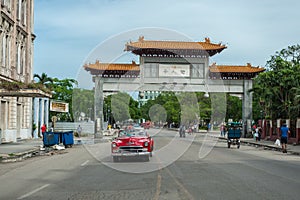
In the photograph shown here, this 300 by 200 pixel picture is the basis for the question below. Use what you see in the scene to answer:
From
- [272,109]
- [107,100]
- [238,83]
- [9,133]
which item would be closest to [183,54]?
[238,83]

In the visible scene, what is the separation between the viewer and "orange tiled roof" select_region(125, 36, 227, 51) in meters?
49.9

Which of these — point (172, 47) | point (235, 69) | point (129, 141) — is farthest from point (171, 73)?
point (129, 141)

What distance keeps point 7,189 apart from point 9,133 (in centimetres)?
2603

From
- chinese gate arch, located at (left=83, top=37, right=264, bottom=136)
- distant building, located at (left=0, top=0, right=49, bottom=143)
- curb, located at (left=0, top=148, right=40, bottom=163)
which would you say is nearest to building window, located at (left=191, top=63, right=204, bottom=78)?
chinese gate arch, located at (left=83, top=37, right=264, bottom=136)

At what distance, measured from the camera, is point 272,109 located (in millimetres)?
43156

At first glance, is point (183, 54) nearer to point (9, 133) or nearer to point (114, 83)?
point (114, 83)

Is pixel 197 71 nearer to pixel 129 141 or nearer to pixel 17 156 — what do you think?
pixel 17 156

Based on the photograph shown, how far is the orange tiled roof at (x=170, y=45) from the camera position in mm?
49875

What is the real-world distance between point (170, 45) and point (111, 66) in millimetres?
7614

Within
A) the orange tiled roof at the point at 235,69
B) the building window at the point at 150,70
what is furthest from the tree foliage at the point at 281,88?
the building window at the point at 150,70

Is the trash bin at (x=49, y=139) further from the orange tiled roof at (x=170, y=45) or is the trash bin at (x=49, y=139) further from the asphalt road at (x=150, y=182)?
the orange tiled roof at (x=170, y=45)

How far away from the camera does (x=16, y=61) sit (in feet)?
128

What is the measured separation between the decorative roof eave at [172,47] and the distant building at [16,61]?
38.9 feet

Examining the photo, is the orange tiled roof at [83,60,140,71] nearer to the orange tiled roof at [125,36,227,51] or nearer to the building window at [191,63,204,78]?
the orange tiled roof at [125,36,227,51]
